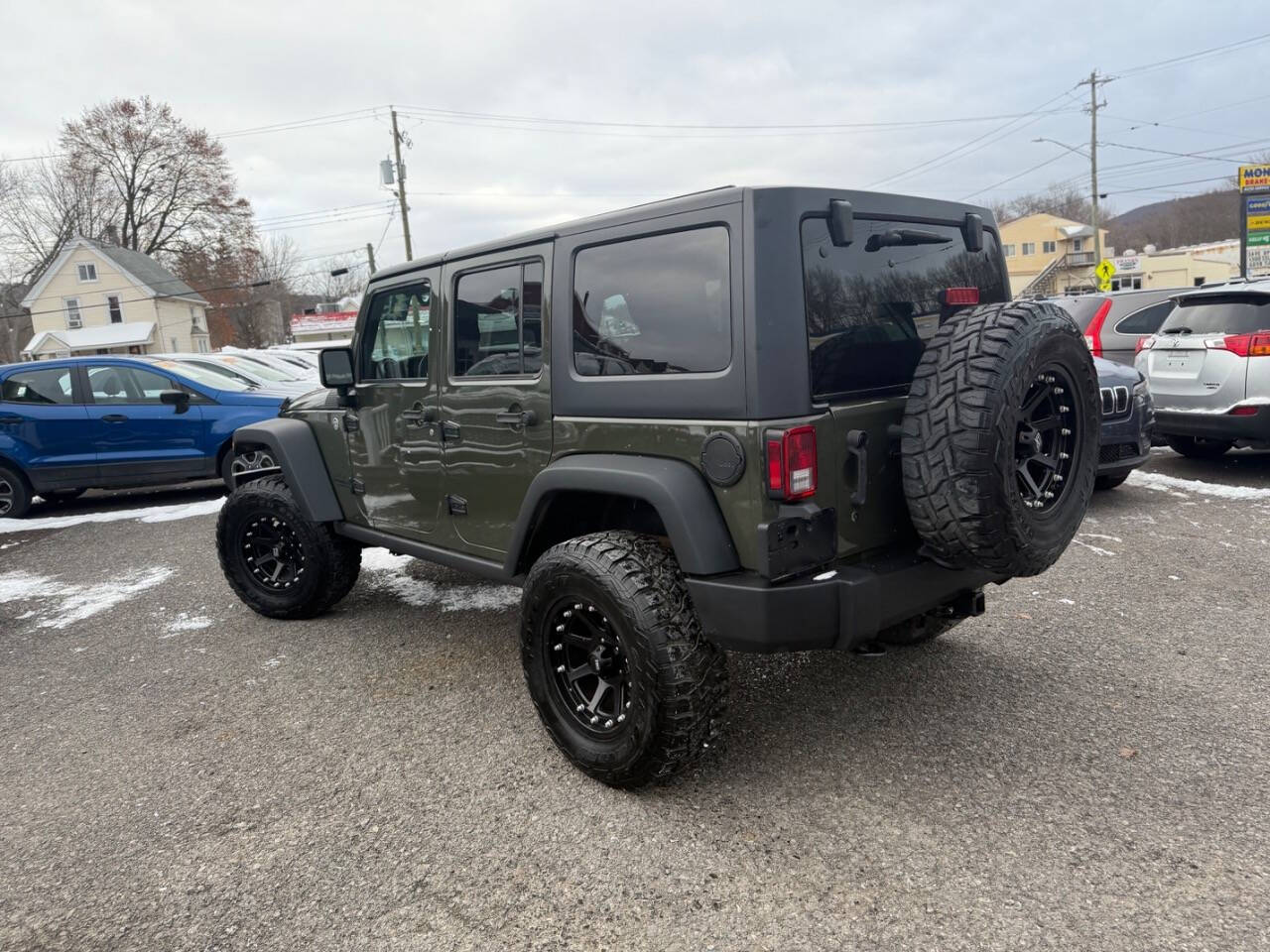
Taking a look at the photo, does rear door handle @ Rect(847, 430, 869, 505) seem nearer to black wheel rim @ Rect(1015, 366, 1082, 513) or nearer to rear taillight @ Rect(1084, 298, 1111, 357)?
black wheel rim @ Rect(1015, 366, 1082, 513)

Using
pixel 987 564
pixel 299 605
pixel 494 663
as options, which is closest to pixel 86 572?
pixel 299 605

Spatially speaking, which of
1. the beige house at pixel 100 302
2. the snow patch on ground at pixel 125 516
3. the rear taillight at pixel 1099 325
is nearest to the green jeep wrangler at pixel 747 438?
the snow patch on ground at pixel 125 516

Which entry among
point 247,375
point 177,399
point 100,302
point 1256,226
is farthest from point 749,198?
point 100,302

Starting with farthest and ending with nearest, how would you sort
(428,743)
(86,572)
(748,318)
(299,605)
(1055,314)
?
(86,572)
(299,605)
(428,743)
(1055,314)
(748,318)

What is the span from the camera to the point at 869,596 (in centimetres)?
265

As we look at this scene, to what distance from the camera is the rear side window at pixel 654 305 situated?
2691mm

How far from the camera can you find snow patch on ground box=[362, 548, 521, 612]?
510 centimetres

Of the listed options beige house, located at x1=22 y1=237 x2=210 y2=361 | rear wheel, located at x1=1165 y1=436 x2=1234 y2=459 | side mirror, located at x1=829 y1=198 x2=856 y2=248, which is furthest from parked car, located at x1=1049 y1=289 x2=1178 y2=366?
beige house, located at x1=22 y1=237 x2=210 y2=361

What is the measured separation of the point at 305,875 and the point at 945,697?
2.55 m

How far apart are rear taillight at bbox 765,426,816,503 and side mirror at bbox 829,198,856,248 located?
0.65 metres

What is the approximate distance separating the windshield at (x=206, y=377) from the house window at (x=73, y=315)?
157 ft

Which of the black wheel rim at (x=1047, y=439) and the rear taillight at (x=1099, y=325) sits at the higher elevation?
the rear taillight at (x=1099, y=325)

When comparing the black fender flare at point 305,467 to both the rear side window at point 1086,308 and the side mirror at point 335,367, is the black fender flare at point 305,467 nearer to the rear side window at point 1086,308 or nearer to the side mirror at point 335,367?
the side mirror at point 335,367

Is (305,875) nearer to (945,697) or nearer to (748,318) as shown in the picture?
(748,318)
